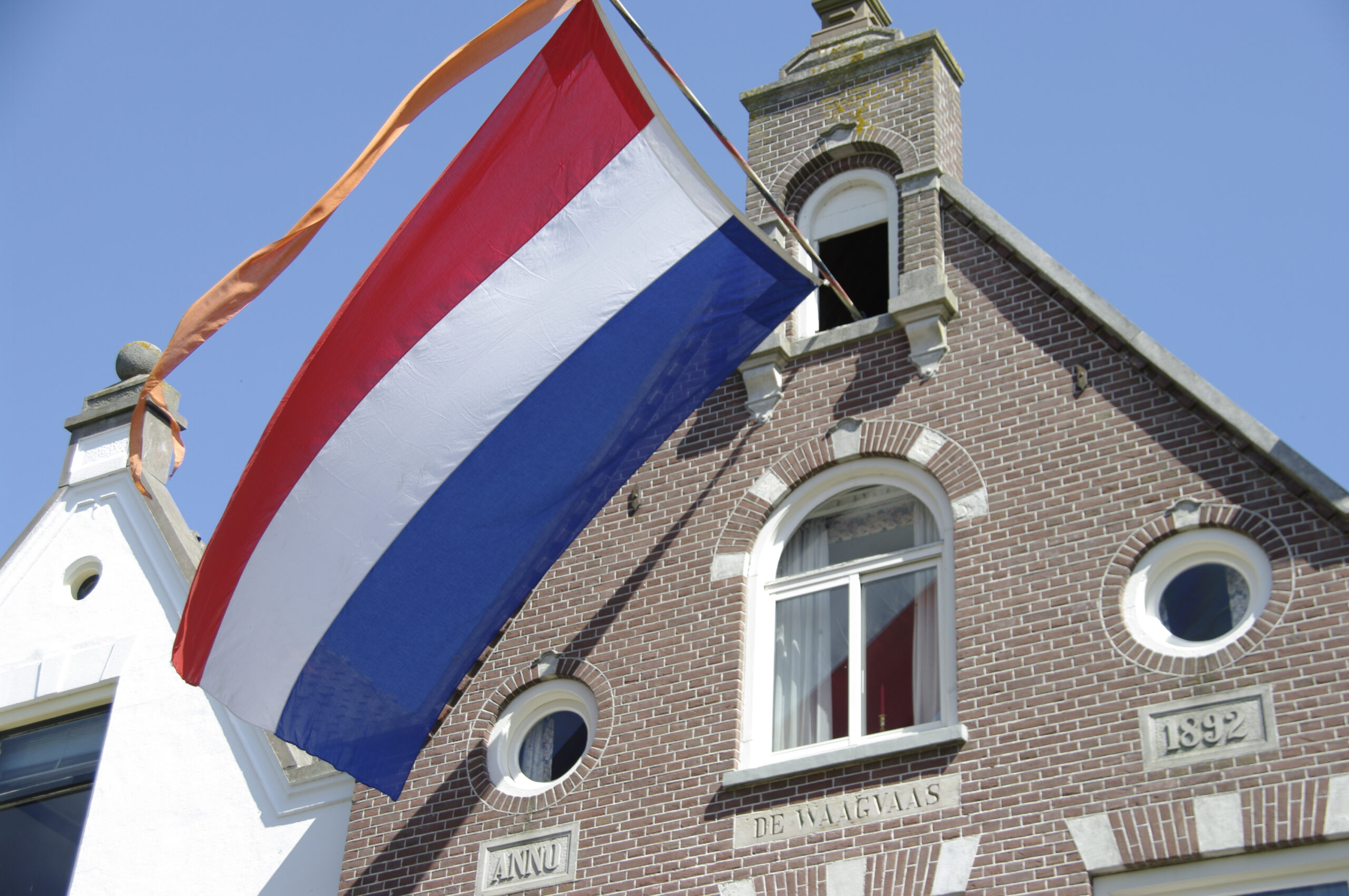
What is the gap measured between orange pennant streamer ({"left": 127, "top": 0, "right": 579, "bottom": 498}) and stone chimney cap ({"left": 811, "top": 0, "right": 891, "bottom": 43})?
182 inches

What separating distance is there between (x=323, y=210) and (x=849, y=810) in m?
5.64

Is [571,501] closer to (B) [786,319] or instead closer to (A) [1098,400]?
(B) [786,319]

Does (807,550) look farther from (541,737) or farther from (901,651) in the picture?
(541,737)

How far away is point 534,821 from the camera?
1348cm

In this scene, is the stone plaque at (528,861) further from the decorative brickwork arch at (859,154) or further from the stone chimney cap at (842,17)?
the stone chimney cap at (842,17)

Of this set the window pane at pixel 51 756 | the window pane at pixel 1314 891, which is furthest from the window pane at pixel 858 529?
the window pane at pixel 51 756

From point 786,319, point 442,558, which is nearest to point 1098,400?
point 786,319

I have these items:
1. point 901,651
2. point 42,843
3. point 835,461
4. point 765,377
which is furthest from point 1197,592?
point 42,843

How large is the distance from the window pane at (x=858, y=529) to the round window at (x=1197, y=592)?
1.81 meters

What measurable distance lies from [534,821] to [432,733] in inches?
54.8

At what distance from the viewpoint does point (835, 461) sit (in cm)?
1409

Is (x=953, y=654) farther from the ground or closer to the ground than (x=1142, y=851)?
farther from the ground

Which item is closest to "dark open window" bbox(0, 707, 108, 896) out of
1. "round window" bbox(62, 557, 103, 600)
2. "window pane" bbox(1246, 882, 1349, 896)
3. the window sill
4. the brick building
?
"round window" bbox(62, 557, 103, 600)

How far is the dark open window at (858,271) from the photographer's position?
15.7 metres
